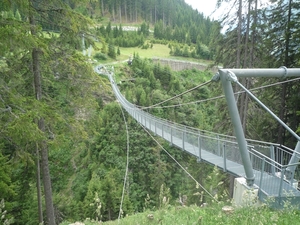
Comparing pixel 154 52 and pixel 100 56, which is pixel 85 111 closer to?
pixel 100 56

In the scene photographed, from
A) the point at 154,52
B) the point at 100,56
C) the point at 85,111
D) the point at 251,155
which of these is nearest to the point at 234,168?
the point at 251,155

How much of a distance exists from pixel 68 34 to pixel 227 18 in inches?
236

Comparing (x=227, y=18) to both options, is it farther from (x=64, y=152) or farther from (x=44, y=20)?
(x=64, y=152)

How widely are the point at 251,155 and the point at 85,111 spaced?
158 inches

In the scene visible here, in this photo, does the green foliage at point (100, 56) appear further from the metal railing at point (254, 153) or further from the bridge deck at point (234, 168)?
the bridge deck at point (234, 168)

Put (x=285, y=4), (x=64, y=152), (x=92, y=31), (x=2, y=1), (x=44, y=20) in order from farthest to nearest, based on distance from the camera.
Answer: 1. (x=64, y=152)
2. (x=285, y=4)
3. (x=92, y=31)
4. (x=44, y=20)
5. (x=2, y=1)

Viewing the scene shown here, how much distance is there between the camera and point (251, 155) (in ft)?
17.0

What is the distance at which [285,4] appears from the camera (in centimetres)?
899

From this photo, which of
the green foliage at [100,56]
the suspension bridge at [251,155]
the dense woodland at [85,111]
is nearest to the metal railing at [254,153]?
the suspension bridge at [251,155]

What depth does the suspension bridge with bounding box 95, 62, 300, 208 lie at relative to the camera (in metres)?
3.80

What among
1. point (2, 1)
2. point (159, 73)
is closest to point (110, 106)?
point (159, 73)

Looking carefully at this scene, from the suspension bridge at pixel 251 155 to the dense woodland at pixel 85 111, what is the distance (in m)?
0.66

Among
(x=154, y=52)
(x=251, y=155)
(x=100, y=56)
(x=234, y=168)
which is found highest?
(x=154, y=52)

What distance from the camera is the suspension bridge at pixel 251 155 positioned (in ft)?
12.5
